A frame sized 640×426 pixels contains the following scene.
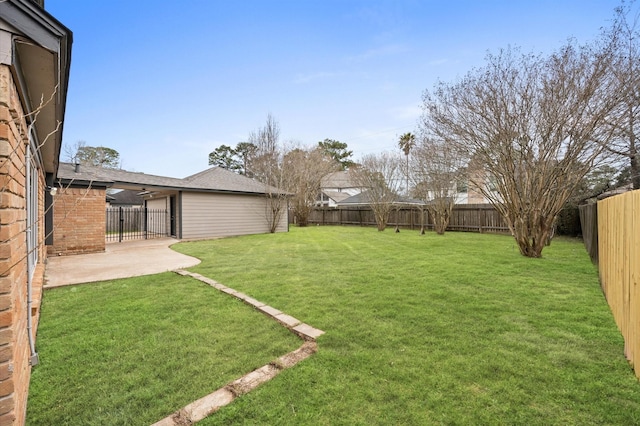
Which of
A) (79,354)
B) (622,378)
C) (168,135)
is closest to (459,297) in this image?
(622,378)

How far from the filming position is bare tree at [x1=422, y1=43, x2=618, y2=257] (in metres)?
6.10

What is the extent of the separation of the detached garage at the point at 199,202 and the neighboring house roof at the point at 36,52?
785 cm

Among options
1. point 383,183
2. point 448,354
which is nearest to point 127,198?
point 383,183

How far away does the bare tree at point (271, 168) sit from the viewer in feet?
50.7

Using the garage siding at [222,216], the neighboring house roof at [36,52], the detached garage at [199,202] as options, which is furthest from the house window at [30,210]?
the garage siding at [222,216]

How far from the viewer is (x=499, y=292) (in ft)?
14.1

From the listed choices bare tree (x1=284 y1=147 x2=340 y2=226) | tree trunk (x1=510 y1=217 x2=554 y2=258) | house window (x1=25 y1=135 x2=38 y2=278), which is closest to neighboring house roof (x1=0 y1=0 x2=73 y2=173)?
house window (x1=25 y1=135 x2=38 y2=278)

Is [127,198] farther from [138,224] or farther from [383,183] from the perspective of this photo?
[383,183]

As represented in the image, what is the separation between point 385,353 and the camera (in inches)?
100.0

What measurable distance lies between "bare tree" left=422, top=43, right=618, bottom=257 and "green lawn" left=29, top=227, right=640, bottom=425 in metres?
2.52

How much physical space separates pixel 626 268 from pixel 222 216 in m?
13.2

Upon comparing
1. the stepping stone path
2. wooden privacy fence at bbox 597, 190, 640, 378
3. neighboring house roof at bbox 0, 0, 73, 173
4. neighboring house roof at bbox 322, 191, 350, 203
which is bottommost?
the stepping stone path

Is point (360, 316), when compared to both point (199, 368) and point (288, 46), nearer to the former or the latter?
point (199, 368)

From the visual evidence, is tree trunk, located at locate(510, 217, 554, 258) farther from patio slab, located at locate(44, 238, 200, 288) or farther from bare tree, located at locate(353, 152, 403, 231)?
bare tree, located at locate(353, 152, 403, 231)
